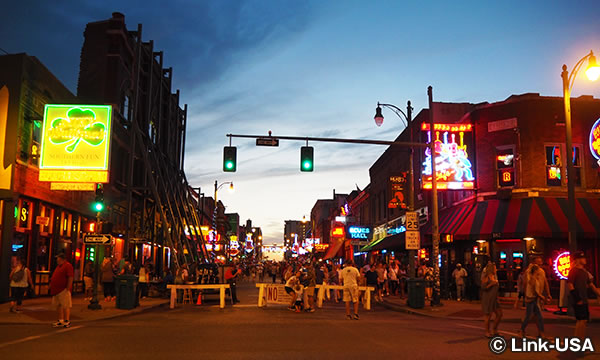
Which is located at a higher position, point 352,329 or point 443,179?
point 443,179

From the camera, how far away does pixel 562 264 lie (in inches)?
897

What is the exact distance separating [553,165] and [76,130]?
66.2 ft

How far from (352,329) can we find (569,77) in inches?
462

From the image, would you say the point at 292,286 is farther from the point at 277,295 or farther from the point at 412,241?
the point at 412,241

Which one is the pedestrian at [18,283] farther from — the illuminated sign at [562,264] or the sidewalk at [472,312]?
the illuminated sign at [562,264]

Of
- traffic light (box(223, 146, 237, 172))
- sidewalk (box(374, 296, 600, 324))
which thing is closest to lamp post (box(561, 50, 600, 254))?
sidewalk (box(374, 296, 600, 324))

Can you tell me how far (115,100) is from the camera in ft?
108

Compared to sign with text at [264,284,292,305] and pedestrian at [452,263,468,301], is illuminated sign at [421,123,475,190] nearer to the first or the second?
pedestrian at [452,263,468,301]

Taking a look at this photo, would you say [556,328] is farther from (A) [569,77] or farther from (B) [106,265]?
(B) [106,265]

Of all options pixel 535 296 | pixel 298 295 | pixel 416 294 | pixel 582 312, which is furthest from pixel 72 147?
pixel 582 312

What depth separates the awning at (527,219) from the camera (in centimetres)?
2205

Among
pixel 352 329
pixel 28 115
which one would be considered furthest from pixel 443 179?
pixel 28 115

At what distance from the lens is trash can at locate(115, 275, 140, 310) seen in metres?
19.6

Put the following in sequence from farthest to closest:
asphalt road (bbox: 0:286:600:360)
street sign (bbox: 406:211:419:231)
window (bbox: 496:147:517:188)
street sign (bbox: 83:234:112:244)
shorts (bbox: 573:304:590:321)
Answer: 1. window (bbox: 496:147:517:188)
2. street sign (bbox: 406:211:419:231)
3. street sign (bbox: 83:234:112:244)
4. shorts (bbox: 573:304:590:321)
5. asphalt road (bbox: 0:286:600:360)
